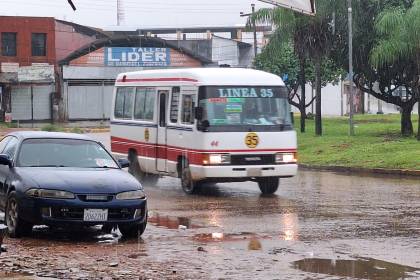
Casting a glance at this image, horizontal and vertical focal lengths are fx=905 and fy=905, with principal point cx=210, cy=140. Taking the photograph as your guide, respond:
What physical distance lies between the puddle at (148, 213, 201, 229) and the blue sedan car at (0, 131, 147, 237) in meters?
1.27

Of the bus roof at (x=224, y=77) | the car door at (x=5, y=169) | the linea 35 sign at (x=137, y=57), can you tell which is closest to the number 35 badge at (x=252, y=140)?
the bus roof at (x=224, y=77)

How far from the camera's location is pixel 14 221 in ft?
40.5

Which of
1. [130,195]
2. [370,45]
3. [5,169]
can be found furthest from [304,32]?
[130,195]

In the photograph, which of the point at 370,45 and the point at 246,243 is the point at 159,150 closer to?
the point at 246,243

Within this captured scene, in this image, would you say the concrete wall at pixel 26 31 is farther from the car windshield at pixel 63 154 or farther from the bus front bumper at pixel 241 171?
the car windshield at pixel 63 154

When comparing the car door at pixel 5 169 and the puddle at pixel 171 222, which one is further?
the puddle at pixel 171 222

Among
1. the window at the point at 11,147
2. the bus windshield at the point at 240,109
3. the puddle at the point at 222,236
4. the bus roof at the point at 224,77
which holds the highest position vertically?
the bus roof at the point at 224,77

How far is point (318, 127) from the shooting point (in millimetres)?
39750

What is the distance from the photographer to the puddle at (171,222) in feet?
45.4

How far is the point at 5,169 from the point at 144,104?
835cm

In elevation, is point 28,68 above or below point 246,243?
above

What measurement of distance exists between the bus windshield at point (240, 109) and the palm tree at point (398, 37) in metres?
15.8

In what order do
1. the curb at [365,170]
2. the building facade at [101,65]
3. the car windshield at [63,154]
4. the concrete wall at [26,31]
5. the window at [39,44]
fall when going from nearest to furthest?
1. the car windshield at [63,154]
2. the curb at [365,170]
3. the concrete wall at [26,31]
4. the window at [39,44]
5. the building facade at [101,65]

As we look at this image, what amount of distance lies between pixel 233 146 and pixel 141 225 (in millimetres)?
6143
